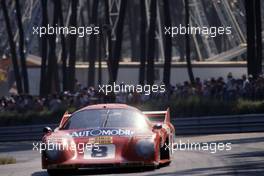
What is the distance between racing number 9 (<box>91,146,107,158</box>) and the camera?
15.9 metres

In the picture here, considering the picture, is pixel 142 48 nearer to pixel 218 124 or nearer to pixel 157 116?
pixel 218 124

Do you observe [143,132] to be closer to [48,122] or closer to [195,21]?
[48,122]

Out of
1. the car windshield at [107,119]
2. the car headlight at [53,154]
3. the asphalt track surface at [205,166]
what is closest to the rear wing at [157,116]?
the asphalt track surface at [205,166]

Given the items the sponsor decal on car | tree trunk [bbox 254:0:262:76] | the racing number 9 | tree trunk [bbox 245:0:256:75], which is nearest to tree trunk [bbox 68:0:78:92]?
tree trunk [bbox 254:0:262:76]

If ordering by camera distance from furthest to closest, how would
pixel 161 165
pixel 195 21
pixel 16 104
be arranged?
pixel 195 21
pixel 16 104
pixel 161 165

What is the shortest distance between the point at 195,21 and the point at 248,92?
48298 mm

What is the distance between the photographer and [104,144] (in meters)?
16.0

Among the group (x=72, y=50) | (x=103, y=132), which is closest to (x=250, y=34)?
(x=72, y=50)

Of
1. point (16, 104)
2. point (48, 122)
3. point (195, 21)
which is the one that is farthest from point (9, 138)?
point (195, 21)

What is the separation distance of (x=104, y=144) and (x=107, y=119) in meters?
1.16

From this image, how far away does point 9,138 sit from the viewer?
36.6m

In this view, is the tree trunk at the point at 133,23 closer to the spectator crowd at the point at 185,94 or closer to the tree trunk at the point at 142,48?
the tree trunk at the point at 142,48

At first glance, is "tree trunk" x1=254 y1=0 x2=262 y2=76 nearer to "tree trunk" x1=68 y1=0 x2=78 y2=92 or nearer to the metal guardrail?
the metal guardrail

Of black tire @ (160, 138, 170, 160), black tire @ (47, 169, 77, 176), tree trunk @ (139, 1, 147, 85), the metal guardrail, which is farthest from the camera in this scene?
tree trunk @ (139, 1, 147, 85)
